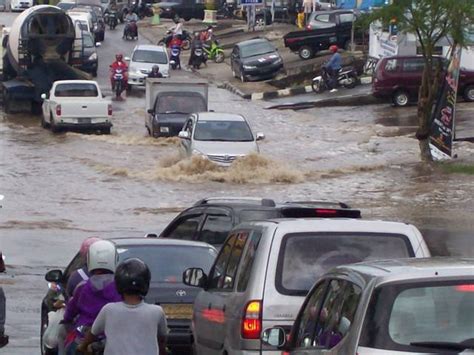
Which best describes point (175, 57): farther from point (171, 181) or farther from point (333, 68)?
point (171, 181)

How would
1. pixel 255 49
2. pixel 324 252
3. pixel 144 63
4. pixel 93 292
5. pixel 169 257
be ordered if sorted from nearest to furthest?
pixel 93 292
pixel 324 252
pixel 169 257
pixel 144 63
pixel 255 49

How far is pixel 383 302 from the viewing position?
6.34m

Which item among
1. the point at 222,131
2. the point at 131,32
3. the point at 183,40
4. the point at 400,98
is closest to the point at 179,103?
the point at 222,131

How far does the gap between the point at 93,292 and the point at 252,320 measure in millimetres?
1070

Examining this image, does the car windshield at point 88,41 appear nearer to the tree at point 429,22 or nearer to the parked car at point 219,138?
the parked car at point 219,138

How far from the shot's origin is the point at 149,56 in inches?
2136

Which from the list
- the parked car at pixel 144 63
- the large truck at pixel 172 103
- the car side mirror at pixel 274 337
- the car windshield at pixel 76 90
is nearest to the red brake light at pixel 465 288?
the car side mirror at pixel 274 337

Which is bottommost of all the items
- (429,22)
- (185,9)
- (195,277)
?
(185,9)

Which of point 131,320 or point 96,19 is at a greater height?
point 131,320

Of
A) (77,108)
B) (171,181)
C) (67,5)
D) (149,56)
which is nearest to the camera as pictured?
(171,181)

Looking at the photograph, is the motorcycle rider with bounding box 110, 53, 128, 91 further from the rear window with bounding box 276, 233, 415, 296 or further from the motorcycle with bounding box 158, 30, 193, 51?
the rear window with bounding box 276, 233, 415, 296

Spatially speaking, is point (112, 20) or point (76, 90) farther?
point (112, 20)

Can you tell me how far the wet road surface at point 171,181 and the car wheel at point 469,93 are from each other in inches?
92.7

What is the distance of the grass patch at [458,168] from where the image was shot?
33.0 metres
